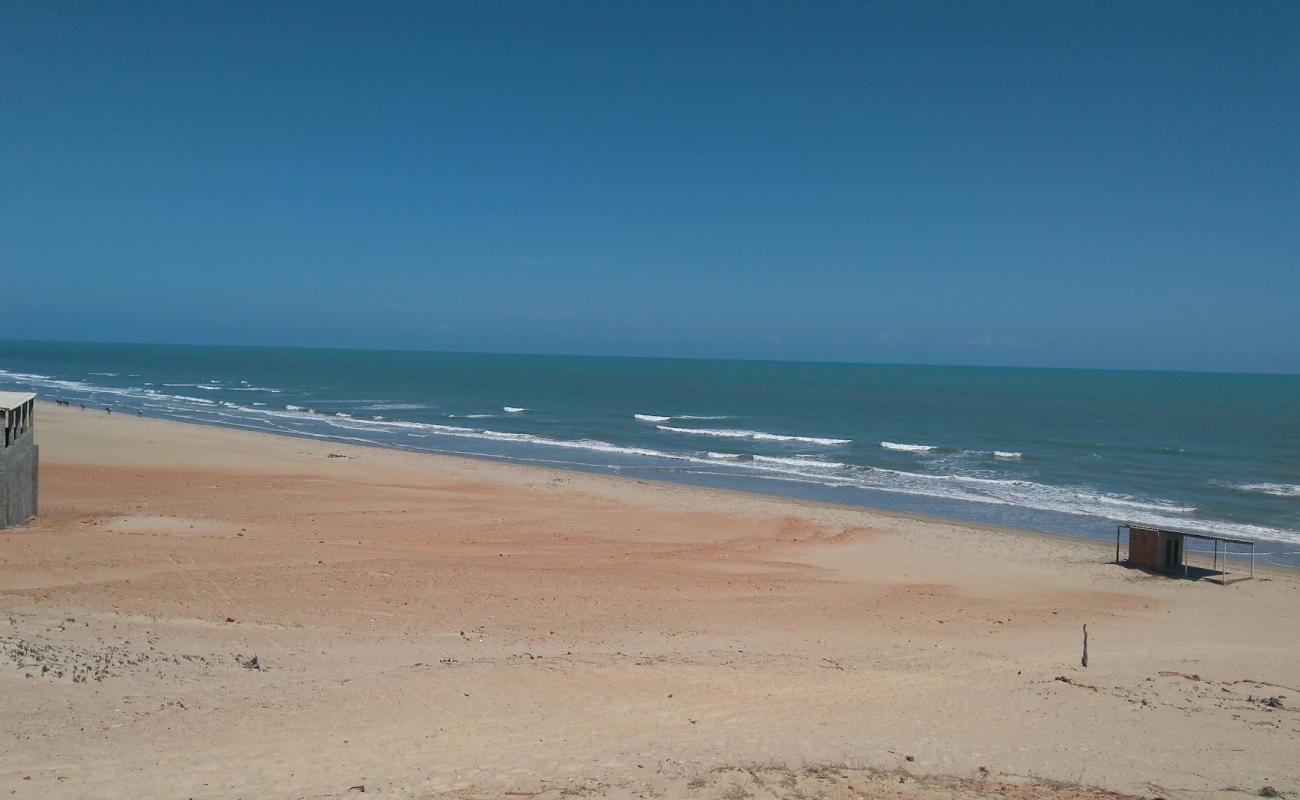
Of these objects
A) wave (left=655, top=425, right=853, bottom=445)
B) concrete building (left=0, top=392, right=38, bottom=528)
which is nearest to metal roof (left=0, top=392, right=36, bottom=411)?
concrete building (left=0, top=392, right=38, bottom=528)

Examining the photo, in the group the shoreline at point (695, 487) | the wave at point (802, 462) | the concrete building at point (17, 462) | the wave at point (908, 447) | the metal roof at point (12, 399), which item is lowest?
the shoreline at point (695, 487)

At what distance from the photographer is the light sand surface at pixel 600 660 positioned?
274 inches

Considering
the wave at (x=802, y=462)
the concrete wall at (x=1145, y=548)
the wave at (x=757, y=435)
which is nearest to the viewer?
the concrete wall at (x=1145, y=548)

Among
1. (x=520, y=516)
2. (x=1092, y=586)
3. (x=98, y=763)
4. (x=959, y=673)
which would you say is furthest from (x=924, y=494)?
(x=98, y=763)

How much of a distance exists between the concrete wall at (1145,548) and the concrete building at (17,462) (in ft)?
75.6

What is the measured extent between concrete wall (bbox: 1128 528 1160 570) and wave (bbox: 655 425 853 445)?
2645 centimetres

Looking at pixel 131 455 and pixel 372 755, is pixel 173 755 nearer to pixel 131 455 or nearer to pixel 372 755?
pixel 372 755

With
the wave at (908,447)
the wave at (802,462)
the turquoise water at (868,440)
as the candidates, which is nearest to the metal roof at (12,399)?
the turquoise water at (868,440)

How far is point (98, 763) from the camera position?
650 centimetres

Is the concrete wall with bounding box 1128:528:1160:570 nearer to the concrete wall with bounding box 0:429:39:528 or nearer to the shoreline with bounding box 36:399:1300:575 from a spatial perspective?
the shoreline with bounding box 36:399:1300:575

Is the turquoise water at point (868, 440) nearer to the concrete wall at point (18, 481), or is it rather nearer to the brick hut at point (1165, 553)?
the brick hut at point (1165, 553)

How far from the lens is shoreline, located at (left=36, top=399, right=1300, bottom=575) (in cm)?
2358

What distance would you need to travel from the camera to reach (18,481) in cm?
1683

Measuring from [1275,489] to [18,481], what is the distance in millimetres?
38788
